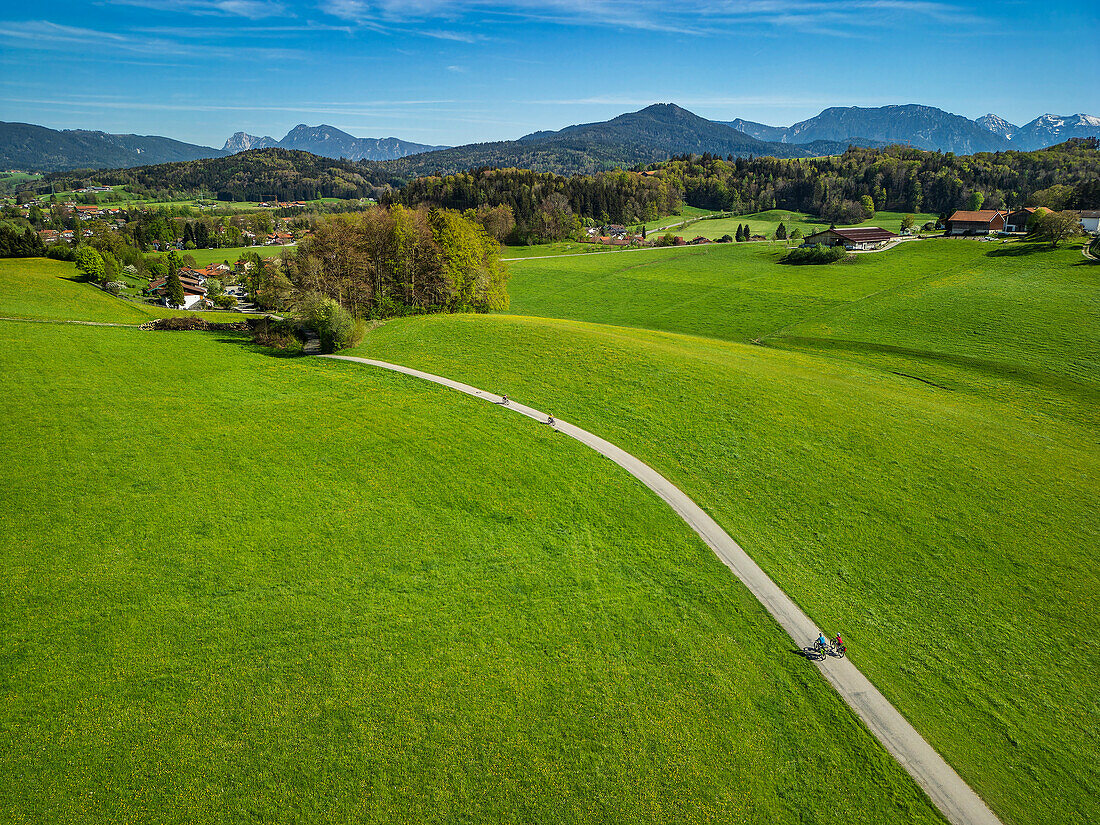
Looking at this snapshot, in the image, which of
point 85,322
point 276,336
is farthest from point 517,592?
point 85,322

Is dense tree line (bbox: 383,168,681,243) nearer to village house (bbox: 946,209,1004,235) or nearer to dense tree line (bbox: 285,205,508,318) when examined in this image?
dense tree line (bbox: 285,205,508,318)

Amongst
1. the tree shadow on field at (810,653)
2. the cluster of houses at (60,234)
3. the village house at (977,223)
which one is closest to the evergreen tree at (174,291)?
the cluster of houses at (60,234)

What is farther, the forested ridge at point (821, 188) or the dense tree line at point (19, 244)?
the forested ridge at point (821, 188)

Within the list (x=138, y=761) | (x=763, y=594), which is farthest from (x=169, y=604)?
(x=763, y=594)

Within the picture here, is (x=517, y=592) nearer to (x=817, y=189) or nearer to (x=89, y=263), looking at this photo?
(x=89, y=263)

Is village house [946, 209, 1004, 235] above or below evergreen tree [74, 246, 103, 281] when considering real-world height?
above

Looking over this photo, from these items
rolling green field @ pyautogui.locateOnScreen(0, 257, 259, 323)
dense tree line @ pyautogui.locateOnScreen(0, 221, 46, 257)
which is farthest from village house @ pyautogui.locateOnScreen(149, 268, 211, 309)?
rolling green field @ pyautogui.locateOnScreen(0, 257, 259, 323)

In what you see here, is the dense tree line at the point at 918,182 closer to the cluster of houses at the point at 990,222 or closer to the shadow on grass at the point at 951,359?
the cluster of houses at the point at 990,222
